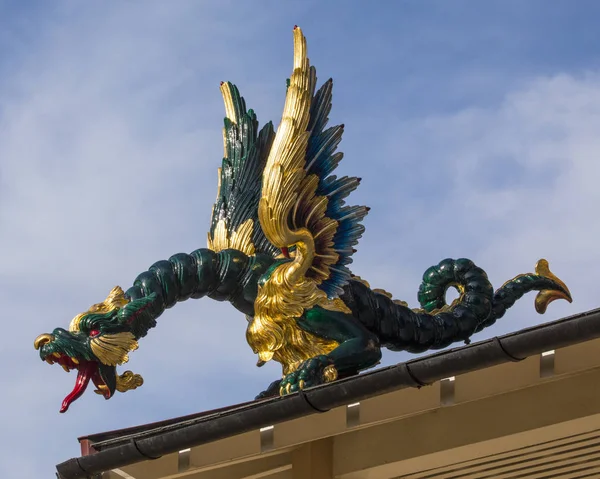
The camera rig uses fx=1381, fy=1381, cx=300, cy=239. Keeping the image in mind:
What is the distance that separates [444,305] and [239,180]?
7.69 ft

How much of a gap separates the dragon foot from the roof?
2299 millimetres

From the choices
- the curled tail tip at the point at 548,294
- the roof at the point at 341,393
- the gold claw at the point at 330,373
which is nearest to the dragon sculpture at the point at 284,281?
the gold claw at the point at 330,373

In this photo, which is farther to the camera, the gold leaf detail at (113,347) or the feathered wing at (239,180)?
the feathered wing at (239,180)

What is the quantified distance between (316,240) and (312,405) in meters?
3.89

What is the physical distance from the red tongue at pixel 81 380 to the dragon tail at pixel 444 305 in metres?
2.24

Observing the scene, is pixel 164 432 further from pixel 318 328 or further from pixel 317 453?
pixel 318 328

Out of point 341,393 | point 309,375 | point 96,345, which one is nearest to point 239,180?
point 96,345

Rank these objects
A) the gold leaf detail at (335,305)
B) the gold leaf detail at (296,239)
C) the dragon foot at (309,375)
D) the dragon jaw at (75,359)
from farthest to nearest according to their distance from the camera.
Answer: the gold leaf detail at (335,305) → the gold leaf detail at (296,239) → the dragon jaw at (75,359) → the dragon foot at (309,375)

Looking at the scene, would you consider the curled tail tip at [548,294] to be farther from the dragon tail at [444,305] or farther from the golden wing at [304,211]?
the golden wing at [304,211]

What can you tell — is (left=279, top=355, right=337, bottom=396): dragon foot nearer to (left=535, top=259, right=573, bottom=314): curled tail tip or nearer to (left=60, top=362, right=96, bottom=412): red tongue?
(left=60, top=362, right=96, bottom=412): red tongue

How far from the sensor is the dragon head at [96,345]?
448 inches

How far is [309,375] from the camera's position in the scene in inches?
430

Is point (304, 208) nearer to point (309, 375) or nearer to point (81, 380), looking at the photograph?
point (309, 375)

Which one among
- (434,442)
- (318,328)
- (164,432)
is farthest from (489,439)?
(318,328)
